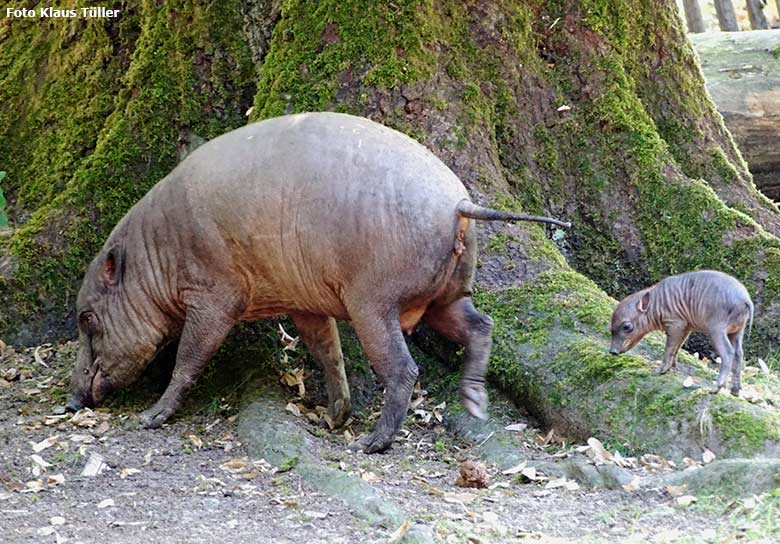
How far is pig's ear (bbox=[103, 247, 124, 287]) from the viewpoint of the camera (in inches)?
303

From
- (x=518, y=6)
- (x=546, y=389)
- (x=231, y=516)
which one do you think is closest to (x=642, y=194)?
(x=518, y=6)

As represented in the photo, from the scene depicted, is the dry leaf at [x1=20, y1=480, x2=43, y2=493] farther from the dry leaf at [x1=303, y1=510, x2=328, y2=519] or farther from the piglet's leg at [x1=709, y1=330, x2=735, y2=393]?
the piglet's leg at [x1=709, y1=330, x2=735, y2=393]

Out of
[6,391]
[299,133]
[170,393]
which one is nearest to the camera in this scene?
[299,133]

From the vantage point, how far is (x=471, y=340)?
7.03 m

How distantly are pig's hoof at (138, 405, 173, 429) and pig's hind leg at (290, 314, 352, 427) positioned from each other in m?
0.93

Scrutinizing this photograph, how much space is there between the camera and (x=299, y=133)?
6918mm

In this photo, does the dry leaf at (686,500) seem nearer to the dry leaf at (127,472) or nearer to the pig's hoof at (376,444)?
the pig's hoof at (376,444)

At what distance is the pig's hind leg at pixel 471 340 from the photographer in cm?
700

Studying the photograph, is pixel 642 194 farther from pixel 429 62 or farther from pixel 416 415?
pixel 416 415

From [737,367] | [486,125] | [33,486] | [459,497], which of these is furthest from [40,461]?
[737,367]

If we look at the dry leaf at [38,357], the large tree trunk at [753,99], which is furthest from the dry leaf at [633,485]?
the large tree trunk at [753,99]

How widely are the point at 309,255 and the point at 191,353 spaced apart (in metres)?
1.12

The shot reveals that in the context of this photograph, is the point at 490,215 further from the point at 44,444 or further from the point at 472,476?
the point at 44,444

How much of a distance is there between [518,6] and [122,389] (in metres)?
3.73
